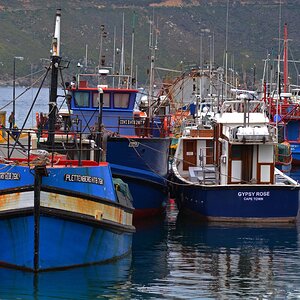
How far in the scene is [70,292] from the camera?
79.5ft

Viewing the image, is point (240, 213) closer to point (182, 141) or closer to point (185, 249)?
point (185, 249)

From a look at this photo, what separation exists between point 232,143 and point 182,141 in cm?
704

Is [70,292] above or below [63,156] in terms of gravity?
below

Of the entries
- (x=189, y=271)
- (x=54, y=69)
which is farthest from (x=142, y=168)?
(x=54, y=69)

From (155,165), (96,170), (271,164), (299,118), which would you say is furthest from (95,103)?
(299,118)

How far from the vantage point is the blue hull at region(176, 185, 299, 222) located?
34.9 meters

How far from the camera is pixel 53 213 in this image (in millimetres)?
24609

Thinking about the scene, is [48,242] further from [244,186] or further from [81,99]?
[81,99]

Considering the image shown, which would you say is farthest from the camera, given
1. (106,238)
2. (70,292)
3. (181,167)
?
(181,167)

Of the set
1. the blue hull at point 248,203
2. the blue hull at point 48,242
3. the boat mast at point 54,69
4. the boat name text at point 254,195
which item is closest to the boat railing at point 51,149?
the boat mast at point 54,69

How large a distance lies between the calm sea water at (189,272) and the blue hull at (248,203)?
753 mm

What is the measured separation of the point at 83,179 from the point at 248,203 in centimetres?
1070

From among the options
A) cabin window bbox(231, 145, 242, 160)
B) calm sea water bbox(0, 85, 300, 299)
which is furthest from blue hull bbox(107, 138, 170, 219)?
cabin window bbox(231, 145, 242, 160)

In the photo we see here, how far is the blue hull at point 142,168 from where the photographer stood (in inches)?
1391
